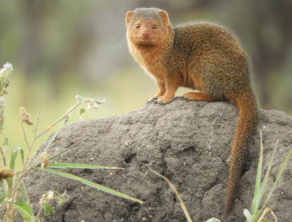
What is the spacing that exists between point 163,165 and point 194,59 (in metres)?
0.91

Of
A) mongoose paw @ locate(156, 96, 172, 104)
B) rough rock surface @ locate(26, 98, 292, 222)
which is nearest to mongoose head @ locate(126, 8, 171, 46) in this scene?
mongoose paw @ locate(156, 96, 172, 104)

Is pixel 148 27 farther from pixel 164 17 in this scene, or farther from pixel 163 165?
pixel 163 165

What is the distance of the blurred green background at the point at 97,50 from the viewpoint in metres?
5.66

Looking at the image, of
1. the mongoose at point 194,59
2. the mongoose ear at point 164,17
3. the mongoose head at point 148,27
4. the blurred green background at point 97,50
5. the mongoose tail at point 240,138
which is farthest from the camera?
the blurred green background at point 97,50

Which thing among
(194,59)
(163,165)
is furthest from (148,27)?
(163,165)

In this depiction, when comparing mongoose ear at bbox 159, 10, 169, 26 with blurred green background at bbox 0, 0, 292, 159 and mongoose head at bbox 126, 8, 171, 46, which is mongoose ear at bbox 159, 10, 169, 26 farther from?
blurred green background at bbox 0, 0, 292, 159

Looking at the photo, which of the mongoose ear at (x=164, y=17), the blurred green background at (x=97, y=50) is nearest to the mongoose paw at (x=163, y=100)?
the mongoose ear at (x=164, y=17)

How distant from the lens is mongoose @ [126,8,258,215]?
2939mm

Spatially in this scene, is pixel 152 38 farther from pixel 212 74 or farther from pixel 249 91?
pixel 249 91

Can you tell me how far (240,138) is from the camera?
2.58 meters

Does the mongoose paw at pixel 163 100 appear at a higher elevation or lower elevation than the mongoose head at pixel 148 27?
lower

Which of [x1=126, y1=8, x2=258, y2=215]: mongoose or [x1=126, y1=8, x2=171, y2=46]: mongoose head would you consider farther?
[x1=126, y1=8, x2=171, y2=46]: mongoose head

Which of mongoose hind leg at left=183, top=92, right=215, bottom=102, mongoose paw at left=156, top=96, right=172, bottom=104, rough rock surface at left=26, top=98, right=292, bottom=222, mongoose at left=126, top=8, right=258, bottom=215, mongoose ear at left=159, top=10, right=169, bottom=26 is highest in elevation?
mongoose ear at left=159, top=10, right=169, bottom=26

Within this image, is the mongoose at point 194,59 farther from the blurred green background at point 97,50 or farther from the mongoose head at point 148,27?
the blurred green background at point 97,50
